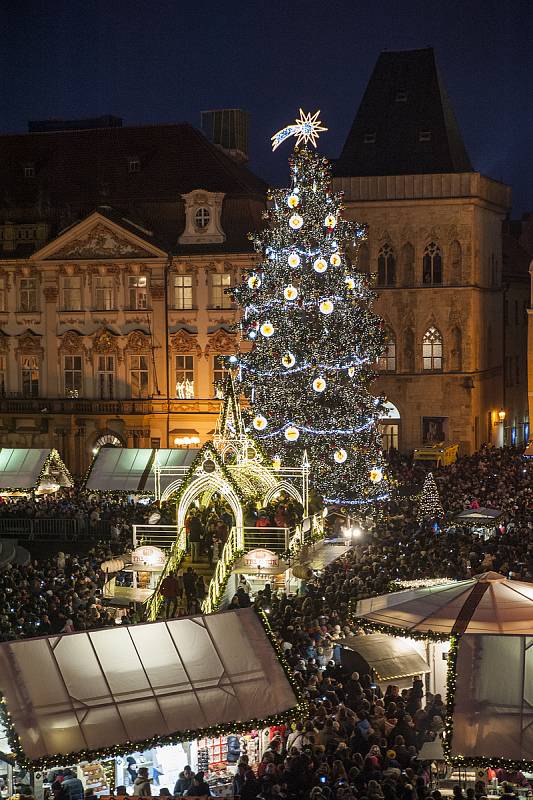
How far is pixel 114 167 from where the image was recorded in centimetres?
6619

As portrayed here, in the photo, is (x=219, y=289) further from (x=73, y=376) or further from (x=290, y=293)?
(x=290, y=293)

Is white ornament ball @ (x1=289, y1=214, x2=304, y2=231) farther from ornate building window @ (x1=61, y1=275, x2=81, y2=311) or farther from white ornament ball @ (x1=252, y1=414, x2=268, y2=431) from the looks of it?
ornate building window @ (x1=61, y1=275, x2=81, y2=311)

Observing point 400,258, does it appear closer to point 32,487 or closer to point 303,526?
point 32,487

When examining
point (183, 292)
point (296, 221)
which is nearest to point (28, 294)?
point (183, 292)

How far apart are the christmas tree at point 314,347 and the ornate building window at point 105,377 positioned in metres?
16.2

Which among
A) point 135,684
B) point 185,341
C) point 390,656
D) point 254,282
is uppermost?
point 254,282

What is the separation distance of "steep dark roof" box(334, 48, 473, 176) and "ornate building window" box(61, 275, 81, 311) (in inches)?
467

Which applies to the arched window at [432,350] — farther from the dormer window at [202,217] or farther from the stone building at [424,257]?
the dormer window at [202,217]

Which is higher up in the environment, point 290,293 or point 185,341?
point 290,293

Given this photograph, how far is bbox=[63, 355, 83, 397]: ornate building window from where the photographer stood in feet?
212

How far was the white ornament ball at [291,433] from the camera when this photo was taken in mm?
47031

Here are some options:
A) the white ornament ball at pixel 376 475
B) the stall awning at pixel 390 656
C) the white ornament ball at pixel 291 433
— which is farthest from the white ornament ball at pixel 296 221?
the stall awning at pixel 390 656

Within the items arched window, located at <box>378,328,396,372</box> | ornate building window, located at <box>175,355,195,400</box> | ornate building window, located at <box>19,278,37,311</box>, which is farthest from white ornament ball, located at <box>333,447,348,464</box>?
ornate building window, located at <box>19,278,37,311</box>

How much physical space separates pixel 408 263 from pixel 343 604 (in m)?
34.6
